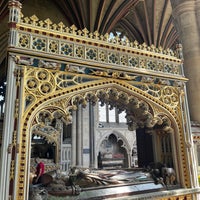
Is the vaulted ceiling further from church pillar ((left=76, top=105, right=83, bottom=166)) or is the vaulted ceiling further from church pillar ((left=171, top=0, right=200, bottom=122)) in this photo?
church pillar ((left=171, top=0, right=200, bottom=122))

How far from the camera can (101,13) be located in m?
11.4

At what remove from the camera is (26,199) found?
2412 millimetres

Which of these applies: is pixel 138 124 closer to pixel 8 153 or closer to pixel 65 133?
pixel 8 153

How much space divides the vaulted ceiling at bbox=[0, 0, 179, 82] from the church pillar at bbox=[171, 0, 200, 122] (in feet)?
19.6

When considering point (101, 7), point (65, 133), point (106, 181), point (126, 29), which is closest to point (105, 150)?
point (65, 133)

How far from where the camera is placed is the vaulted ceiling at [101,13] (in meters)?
11.0

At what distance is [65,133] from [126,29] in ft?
25.6

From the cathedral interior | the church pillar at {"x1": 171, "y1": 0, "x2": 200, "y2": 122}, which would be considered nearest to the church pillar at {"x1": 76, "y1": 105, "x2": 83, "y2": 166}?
the church pillar at {"x1": 171, "y1": 0, "x2": 200, "y2": 122}

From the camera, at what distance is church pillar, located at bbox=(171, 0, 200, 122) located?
5098mm

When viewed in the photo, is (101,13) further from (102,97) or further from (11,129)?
(11,129)

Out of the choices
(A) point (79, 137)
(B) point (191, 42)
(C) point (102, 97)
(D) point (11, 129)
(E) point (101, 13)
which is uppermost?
(E) point (101, 13)

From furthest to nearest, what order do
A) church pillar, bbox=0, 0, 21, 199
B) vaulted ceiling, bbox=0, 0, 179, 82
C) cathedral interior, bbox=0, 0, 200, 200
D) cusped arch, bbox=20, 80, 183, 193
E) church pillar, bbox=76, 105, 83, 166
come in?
church pillar, bbox=76, 105, 83, 166
vaulted ceiling, bbox=0, 0, 179, 82
cusped arch, bbox=20, 80, 183, 193
cathedral interior, bbox=0, 0, 200, 200
church pillar, bbox=0, 0, 21, 199

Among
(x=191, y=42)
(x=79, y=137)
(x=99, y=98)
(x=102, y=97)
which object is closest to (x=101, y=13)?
(x=79, y=137)

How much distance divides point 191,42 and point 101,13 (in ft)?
23.1
